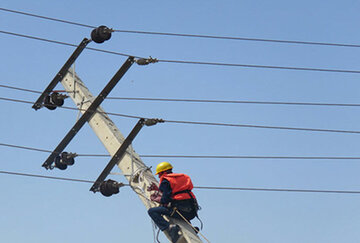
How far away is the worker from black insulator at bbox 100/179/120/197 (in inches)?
28.2

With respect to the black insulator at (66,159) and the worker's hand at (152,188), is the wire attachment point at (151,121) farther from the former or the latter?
the black insulator at (66,159)

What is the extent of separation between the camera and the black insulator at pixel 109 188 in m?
10.9

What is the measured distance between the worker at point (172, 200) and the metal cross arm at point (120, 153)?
2.96 ft

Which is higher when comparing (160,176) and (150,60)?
(150,60)

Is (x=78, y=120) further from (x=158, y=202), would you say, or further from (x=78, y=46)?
(x=158, y=202)

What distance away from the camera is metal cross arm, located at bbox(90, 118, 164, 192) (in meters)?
11.0

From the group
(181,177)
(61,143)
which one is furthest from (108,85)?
(181,177)

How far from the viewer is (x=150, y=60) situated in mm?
11922

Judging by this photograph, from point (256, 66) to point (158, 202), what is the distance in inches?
215

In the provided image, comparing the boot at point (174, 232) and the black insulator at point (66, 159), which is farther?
the black insulator at point (66, 159)

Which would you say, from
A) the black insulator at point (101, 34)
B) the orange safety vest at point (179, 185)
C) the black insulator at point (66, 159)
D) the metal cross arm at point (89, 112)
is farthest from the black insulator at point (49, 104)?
the orange safety vest at point (179, 185)

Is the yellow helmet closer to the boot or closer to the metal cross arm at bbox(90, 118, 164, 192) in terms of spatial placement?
the metal cross arm at bbox(90, 118, 164, 192)

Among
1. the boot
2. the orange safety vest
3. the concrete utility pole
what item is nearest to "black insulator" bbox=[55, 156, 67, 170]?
the concrete utility pole

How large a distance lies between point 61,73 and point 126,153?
99.4 inches
